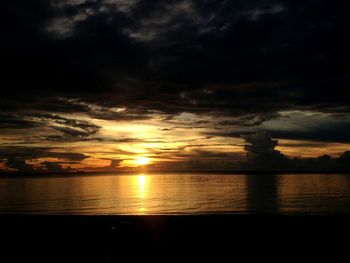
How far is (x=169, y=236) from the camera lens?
17031 mm

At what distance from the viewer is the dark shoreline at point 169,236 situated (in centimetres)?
1405

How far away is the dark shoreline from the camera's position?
46.1 feet

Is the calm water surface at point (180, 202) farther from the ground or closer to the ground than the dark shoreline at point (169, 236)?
closer to the ground

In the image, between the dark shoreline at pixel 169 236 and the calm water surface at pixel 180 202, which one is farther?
the calm water surface at pixel 180 202

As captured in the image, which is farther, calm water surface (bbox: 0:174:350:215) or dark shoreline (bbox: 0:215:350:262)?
calm water surface (bbox: 0:174:350:215)

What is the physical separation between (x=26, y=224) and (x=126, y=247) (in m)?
10.1

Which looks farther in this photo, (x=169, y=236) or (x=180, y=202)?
(x=180, y=202)

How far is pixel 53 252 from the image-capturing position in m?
13.6

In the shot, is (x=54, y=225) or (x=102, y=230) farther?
(x=54, y=225)

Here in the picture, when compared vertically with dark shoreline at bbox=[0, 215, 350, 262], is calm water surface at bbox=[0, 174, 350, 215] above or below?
below

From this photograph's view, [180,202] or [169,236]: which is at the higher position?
[169,236]

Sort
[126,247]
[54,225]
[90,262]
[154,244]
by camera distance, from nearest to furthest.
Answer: [90,262] < [126,247] < [154,244] < [54,225]

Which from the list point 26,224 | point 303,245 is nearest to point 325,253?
point 303,245

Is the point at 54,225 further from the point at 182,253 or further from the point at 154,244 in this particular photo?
the point at 182,253
